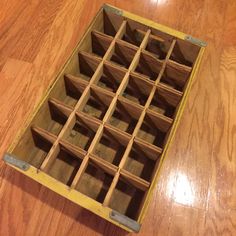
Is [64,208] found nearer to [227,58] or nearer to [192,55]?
[192,55]

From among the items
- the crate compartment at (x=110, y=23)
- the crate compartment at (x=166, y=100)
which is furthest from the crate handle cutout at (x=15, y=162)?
the crate compartment at (x=110, y=23)

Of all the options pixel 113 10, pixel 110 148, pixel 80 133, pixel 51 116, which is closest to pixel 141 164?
pixel 110 148

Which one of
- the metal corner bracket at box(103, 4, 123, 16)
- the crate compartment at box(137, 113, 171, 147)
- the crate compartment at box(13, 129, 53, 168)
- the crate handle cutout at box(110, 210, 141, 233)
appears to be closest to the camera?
the crate handle cutout at box(110, 210, 141, 233)

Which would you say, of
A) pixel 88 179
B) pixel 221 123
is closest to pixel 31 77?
pixel 88 179

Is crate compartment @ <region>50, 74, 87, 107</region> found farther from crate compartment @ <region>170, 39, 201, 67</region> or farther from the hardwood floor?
crate compartment @ <region>170, 39, 201, 67</region>

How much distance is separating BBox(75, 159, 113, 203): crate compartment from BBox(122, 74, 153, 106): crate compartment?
28 cm

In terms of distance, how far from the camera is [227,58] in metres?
1.09

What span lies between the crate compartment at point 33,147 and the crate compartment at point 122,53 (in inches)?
14.8

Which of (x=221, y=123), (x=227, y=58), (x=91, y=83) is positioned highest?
(x=227, y=58)

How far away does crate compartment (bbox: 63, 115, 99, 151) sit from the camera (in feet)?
2.81

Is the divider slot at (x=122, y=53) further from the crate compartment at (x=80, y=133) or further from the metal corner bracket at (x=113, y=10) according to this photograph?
the crate compartment at (x=80, y=133)

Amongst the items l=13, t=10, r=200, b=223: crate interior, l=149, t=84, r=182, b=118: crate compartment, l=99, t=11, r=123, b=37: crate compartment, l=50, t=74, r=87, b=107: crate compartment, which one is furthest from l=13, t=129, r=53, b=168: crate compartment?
l=99, t=11, r=123, b=37: crate compartment

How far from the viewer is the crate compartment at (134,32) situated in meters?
0.99

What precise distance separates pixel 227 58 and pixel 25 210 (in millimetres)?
888
